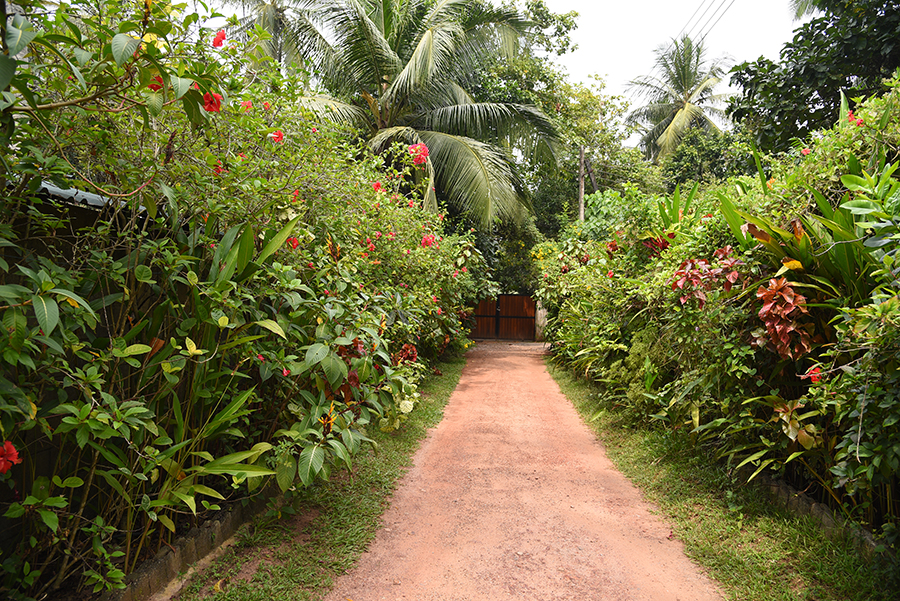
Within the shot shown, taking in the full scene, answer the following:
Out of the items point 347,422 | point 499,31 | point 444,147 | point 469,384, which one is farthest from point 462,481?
point 499,31

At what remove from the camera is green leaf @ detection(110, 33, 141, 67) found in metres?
1.24

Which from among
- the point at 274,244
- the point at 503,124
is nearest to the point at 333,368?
the point at 274,244

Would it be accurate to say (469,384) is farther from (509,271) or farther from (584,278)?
(509,271)

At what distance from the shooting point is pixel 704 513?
10.3 feet

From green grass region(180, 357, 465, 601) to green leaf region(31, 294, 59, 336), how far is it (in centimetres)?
140

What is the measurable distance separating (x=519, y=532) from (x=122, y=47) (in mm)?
2960

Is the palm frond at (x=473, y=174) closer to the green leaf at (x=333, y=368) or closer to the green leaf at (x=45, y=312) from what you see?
the green leaf at (x=333, y=368)

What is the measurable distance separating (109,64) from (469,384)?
675 cm

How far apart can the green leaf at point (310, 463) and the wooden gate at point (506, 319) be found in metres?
13.1

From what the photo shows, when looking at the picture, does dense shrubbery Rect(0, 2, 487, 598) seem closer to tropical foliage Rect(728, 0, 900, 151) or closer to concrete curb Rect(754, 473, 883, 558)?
concrete curb Rect(754, 473, 883, 558)

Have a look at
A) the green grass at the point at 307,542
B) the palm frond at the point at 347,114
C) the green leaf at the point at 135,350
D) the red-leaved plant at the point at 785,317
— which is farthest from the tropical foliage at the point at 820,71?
the green leaf at the point at 135,350

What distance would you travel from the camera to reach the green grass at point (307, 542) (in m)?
2.29

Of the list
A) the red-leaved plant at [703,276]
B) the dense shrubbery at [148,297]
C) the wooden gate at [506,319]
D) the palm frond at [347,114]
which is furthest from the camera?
the wooden gate at [506,319]

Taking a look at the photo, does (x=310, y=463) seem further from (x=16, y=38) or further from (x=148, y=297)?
(x=16, y=38)
